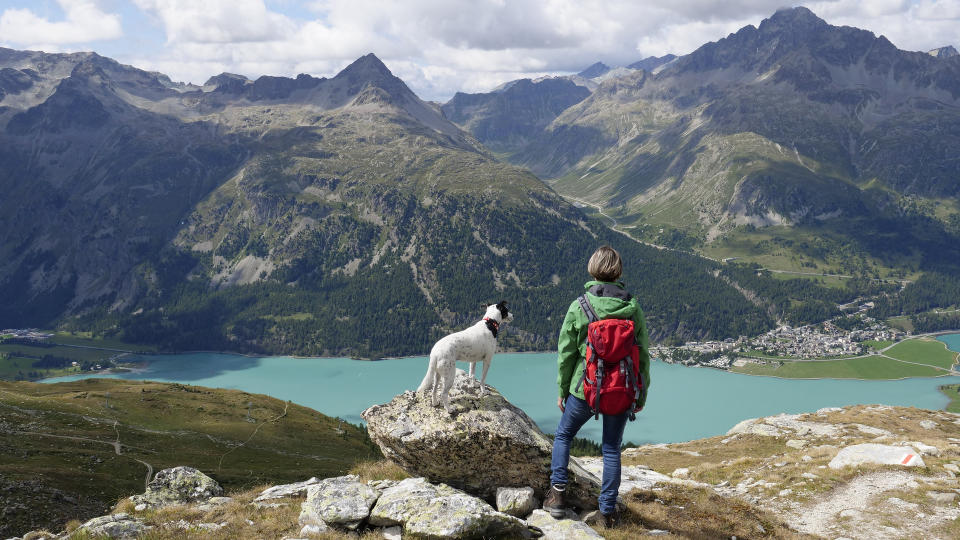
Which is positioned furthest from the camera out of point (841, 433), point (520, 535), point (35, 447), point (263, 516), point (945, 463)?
point (35, 447)

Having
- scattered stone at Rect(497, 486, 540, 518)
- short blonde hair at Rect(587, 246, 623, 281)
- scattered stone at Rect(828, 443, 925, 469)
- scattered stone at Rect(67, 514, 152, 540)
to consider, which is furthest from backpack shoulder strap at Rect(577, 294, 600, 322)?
scattered stone at Rect(828, 443, 925, 469)

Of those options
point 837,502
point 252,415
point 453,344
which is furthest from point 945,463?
A: point 252,415

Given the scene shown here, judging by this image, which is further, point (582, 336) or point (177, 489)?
point (177, 489)

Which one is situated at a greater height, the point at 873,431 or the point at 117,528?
the point at 117,528

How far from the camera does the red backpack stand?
12.9 meters

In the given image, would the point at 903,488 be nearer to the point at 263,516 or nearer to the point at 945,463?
the point at 945,463

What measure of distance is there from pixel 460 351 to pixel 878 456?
995 inches

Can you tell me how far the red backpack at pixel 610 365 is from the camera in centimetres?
1291

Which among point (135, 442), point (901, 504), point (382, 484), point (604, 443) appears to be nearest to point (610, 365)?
point (604, 443)

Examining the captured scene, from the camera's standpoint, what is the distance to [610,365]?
1324 cm

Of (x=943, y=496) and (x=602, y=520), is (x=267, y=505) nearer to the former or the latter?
(x=602, y=520)

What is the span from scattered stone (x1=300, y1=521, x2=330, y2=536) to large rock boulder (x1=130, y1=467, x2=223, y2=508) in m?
12.8

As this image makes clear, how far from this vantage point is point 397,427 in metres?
19.3

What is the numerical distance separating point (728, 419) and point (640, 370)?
19266cm
